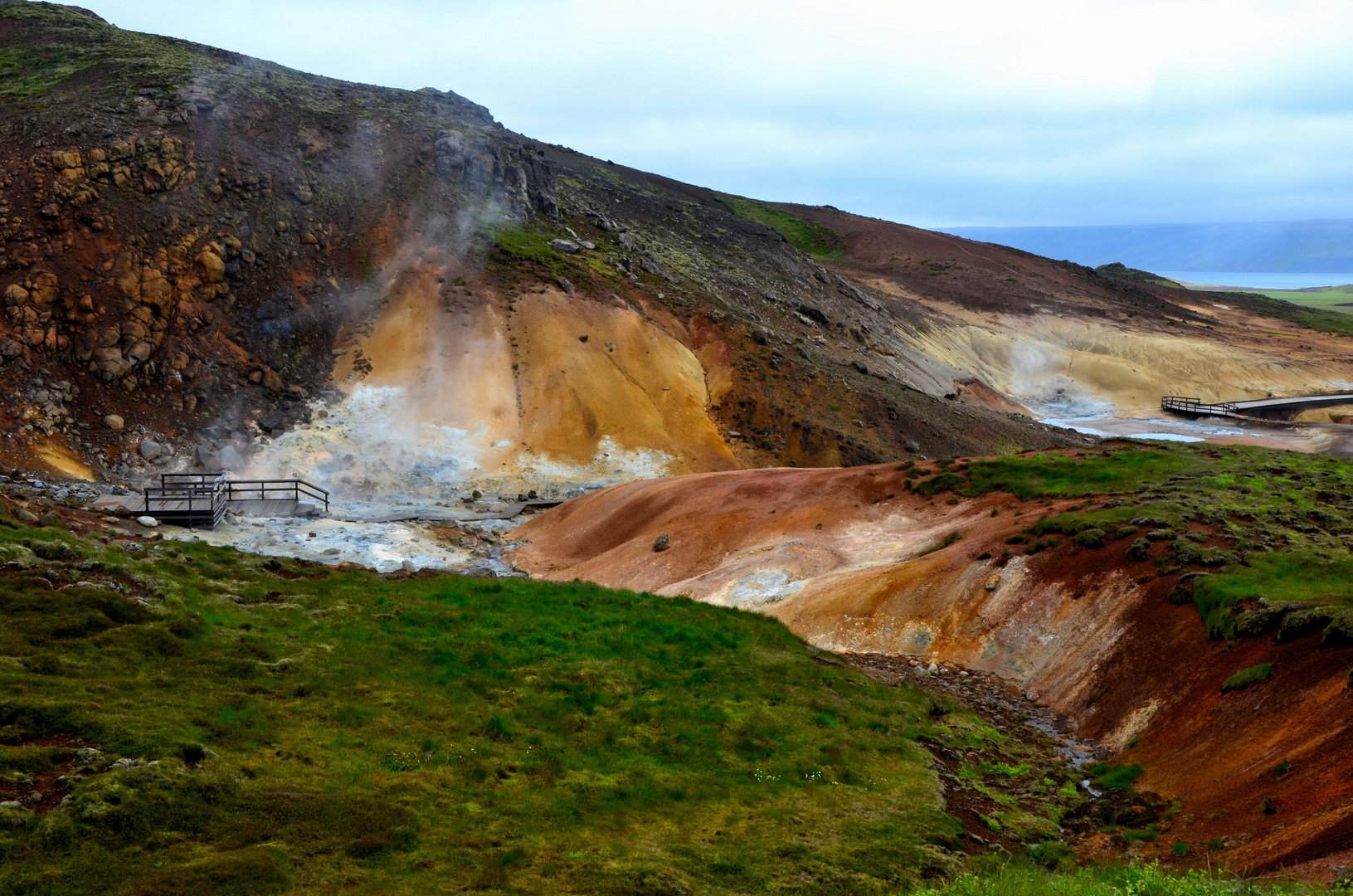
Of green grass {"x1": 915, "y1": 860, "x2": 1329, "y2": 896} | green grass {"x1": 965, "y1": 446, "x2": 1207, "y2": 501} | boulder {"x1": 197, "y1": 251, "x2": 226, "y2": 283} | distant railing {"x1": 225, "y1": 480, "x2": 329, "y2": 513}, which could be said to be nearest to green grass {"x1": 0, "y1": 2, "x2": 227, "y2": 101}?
boulder {"x1": 197, "y1": 251, "x2": 226, "y2": 283}

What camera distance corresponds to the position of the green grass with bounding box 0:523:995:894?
10266 mm

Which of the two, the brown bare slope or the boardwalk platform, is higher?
the brown bare slope

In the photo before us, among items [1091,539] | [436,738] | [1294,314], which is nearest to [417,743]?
[436,738]

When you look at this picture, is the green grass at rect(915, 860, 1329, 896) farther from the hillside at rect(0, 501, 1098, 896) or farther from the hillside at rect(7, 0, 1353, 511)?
the hillside at rect(7, 0, 1353, 511)

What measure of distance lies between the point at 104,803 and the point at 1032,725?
61.1 feet

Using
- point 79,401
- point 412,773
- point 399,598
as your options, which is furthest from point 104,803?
point 79,401

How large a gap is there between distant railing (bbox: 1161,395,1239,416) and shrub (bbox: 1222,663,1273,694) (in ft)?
255

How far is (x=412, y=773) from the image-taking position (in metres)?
12.7

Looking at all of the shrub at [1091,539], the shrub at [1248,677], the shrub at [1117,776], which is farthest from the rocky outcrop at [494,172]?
the shrub at [1248,677]

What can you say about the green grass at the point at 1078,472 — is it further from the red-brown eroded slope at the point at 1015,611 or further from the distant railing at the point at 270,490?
the distant railing at the point at 270,490

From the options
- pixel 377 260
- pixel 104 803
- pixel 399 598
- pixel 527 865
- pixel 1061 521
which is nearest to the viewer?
pixel 104 803

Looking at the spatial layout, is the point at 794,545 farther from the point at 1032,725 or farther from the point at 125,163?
the point at 125,163

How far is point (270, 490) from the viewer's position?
4050 cm

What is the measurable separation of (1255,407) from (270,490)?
8753 cm
